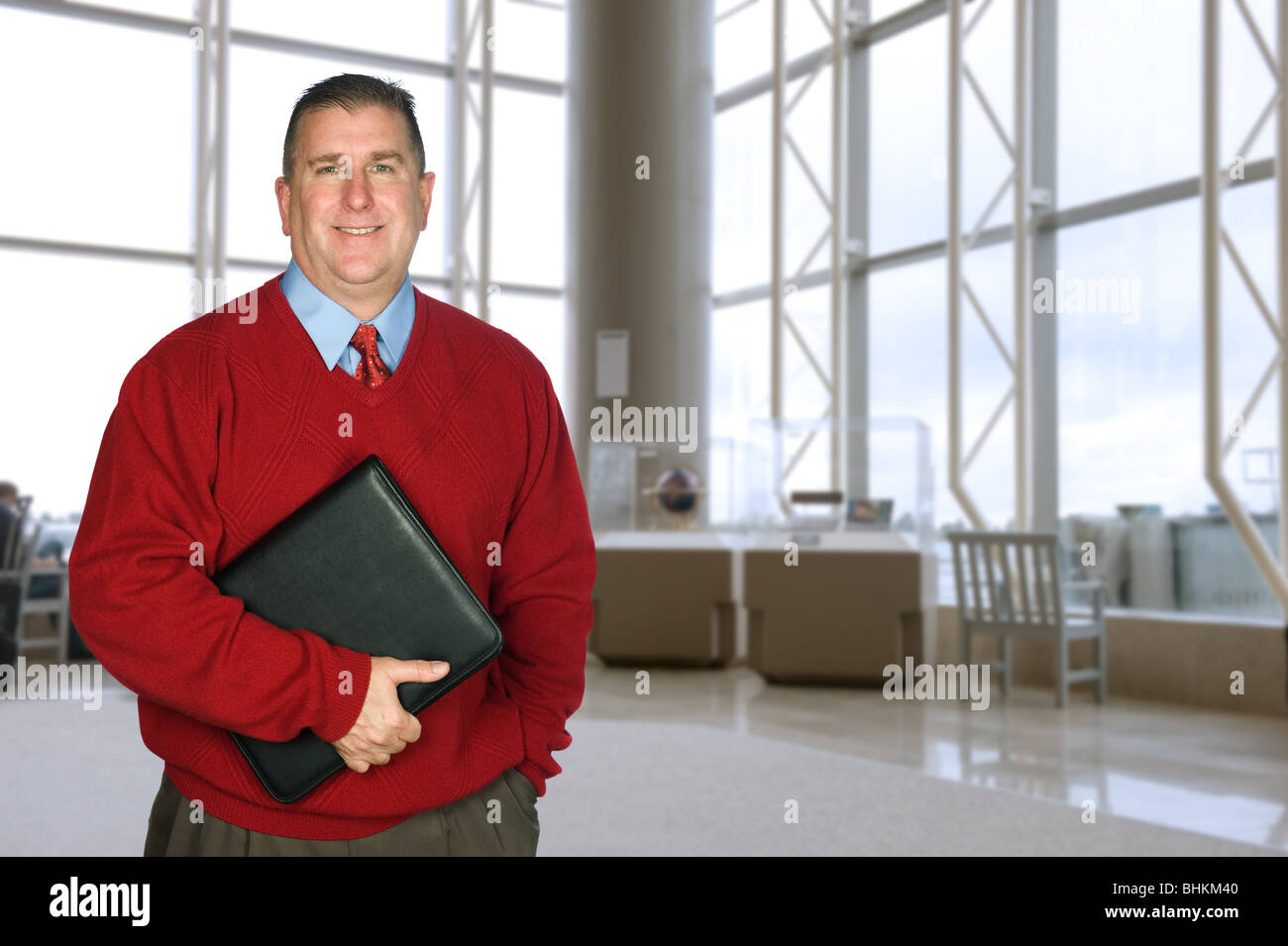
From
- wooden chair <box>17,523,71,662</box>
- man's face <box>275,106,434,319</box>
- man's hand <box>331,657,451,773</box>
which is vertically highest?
man's face <box>275,106,434,319</box>

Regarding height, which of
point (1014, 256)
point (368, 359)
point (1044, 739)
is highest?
point (1014, 256)

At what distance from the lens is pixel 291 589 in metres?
1.04

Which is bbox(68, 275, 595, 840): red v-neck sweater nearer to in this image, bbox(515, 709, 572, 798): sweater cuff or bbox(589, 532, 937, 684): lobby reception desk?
bbox(515, 709, 572, 798): sweater cuff

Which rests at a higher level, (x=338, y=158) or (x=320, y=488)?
(x=338, y=158)

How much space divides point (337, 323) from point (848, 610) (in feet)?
20.1

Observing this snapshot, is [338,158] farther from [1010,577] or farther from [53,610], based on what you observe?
[53,610]

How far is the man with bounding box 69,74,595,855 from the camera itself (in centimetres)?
100

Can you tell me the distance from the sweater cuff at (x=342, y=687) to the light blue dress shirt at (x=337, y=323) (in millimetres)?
262

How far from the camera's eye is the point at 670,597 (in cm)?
775

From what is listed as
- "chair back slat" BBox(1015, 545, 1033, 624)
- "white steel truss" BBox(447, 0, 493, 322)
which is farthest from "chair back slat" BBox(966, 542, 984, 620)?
"white steel truss" BBox(447, 0, 493, 322)

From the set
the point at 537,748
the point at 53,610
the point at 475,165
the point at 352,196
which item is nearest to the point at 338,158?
the point at 352,196

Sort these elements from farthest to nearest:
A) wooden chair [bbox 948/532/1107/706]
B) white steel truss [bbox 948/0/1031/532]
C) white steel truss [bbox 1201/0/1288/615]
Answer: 1. white steel truss [bbox 948/0/1031/532]
2. wooden chair [bbox 948/532/1107/706]
3. white steel truss [bbox 1201/0/1288/615]

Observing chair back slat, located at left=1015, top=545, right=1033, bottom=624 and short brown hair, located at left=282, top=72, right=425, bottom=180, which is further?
chair back slat, located at left=1015, top=545, right=1033, bottom=624

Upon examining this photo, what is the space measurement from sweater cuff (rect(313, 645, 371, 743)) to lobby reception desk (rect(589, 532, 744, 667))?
22.1 feet
